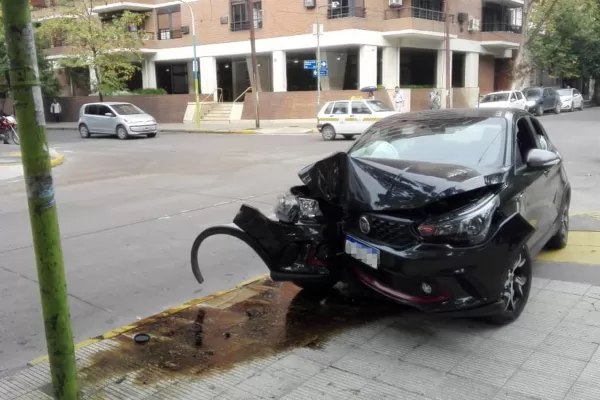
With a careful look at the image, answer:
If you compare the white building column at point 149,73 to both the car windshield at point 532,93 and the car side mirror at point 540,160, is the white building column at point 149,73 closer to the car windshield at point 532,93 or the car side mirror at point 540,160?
the car windshield at point 532,93

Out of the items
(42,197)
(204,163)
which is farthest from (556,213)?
(204,163)

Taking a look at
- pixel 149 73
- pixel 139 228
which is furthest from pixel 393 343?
pixel 149 73

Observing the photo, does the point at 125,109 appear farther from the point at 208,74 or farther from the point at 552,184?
the point at 552,184

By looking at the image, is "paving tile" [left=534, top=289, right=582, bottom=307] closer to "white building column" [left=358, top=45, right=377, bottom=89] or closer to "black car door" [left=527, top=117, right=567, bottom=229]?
"black car door" [left=527, top=117, right=567, bottom=229]

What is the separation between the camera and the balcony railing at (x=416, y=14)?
34344 millimetres

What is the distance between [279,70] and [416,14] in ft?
30.1

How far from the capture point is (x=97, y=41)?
34.6 m

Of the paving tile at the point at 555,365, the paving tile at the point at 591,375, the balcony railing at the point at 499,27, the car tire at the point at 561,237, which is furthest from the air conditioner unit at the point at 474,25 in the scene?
the paving tile at the point at 591,375

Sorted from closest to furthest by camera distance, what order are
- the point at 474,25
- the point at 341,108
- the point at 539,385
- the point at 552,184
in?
the point at 539,385
the point at 552,184
the point at 341,108
the point at 474,25

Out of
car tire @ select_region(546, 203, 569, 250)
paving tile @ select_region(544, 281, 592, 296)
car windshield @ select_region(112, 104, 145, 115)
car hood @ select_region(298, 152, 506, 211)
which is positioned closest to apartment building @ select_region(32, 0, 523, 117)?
car windshield @ select_region(112, 104, 145, 115)

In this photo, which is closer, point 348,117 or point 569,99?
point 348,117

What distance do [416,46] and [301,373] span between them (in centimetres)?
3465

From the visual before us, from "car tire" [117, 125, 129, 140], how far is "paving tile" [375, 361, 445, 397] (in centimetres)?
2428

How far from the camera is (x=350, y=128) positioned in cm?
2214
